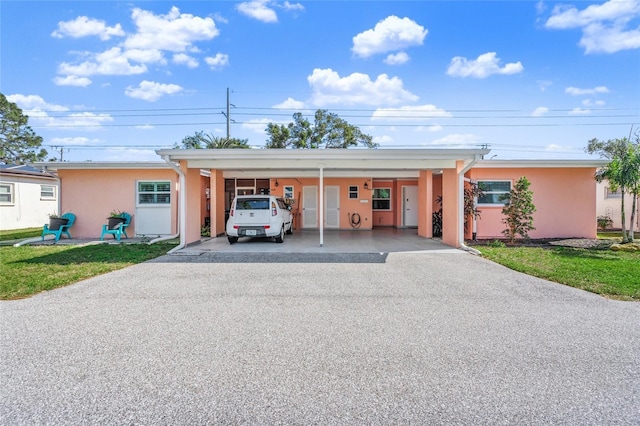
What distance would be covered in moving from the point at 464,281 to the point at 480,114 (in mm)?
31271

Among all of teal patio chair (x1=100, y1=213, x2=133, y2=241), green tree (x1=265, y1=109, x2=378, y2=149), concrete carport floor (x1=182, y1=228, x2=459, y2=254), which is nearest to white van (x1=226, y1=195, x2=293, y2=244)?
concrete carport floor (x1=182, y1=228, x2=459, y2=254)

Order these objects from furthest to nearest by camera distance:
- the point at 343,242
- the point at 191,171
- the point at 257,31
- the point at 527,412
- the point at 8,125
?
1. the point at 8,125
2. the point at 257,31
3. the point at 343,242
4. the point at 191,171
5. the point at 527,412

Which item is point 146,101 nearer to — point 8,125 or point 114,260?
point 8,125

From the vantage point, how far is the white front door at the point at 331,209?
18.7m

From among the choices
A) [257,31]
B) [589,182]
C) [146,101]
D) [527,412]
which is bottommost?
[527,412]

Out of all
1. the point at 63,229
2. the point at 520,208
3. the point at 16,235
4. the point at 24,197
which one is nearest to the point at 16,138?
the point at 24,197

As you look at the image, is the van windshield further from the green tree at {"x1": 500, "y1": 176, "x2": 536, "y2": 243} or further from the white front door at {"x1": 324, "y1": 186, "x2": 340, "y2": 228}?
the green tree at {"x1": 500, "y1": 176, "x2": 536, "y2": 243}

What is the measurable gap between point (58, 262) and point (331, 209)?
12026 mm

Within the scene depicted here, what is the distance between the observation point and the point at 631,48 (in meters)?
14.5

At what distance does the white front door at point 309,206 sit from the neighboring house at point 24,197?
41.1 ft

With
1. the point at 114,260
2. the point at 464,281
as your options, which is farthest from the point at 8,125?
the point at 464,281

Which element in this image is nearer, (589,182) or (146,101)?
(589,182)

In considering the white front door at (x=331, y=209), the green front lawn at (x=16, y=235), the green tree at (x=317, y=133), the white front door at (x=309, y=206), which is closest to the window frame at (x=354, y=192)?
the white front door at (x=331, y=209)

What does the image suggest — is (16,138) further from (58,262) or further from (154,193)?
(58,262)
